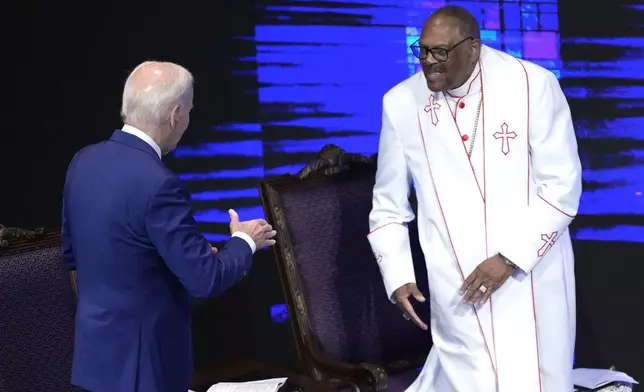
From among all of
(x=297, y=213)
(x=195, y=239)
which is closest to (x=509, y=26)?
(x=297, y=213)

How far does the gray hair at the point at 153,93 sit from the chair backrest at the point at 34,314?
899mm

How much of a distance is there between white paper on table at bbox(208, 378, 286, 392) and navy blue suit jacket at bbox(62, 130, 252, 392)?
2.00 ft

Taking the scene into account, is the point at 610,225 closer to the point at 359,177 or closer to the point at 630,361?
the point at 630,361

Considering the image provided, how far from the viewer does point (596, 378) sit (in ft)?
13.1

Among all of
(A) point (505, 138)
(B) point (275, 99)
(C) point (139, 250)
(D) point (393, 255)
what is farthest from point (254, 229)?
(B) point (275, 99)

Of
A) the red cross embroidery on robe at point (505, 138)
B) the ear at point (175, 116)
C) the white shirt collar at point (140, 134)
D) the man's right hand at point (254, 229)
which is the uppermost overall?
the ear at point (175, 116)

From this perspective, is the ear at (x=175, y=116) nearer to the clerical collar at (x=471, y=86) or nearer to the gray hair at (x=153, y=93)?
the gray hair at (x=153, y=93)

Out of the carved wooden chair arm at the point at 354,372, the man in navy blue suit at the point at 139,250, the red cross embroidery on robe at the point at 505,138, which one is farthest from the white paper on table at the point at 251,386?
the red cross embroidery on robe at the point at 505,138

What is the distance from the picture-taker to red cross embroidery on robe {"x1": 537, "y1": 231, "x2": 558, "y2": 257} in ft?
10.9

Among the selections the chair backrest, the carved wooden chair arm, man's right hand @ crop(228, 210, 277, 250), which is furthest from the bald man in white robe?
the chair backrest

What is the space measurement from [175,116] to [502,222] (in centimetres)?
115

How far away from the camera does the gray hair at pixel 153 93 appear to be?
2830mm

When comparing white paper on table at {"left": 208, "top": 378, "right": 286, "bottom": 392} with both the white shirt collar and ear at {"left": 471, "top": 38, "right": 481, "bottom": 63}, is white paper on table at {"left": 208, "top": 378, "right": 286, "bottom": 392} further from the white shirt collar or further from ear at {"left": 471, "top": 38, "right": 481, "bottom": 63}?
ear at {"left": 471, "top": 38, "right": 481, "bottom": 63}

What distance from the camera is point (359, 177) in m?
4.07
